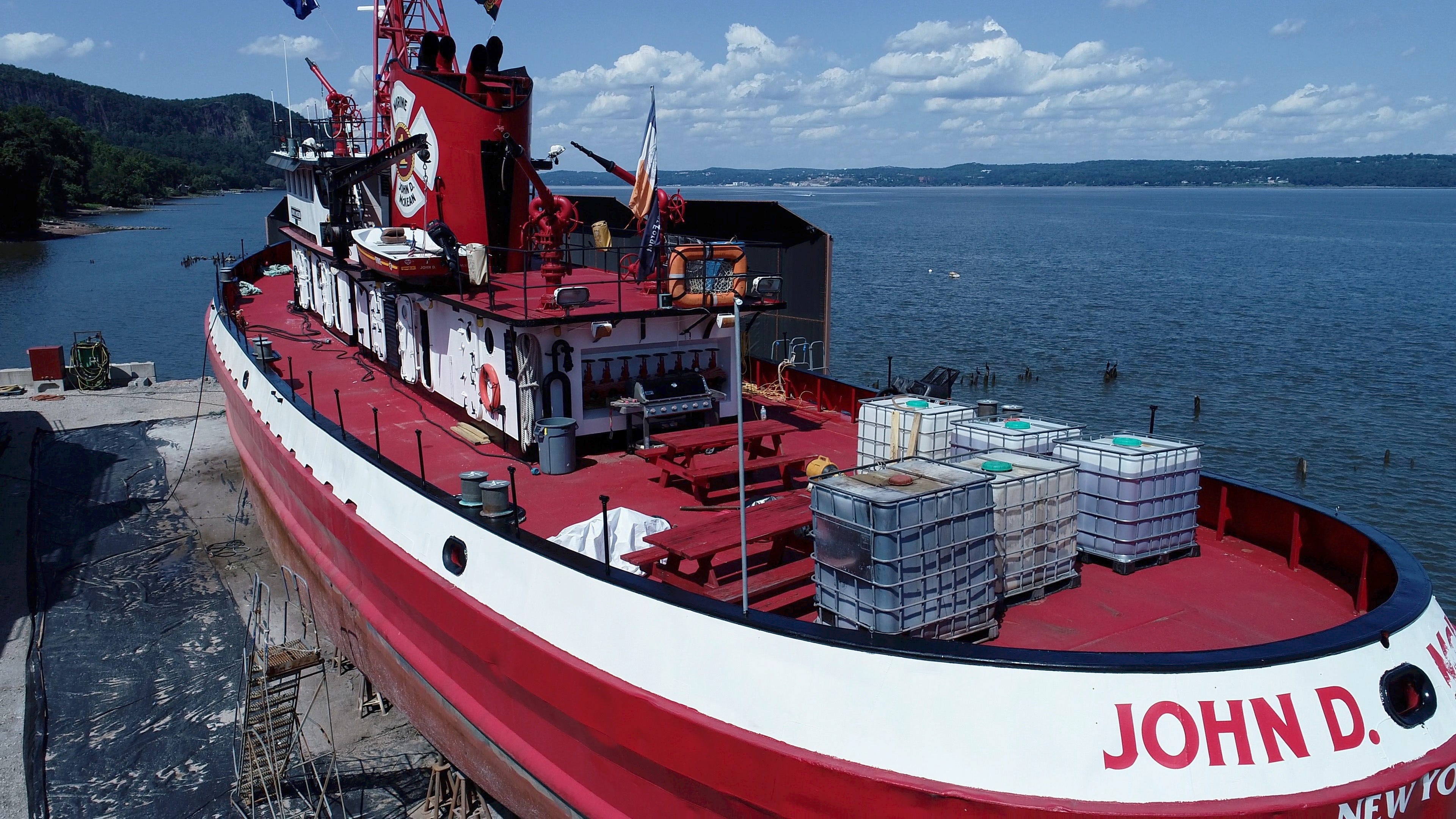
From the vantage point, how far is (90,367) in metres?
28.1

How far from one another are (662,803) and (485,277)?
7235 mm

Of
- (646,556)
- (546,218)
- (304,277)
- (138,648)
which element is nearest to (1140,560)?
(646,556)

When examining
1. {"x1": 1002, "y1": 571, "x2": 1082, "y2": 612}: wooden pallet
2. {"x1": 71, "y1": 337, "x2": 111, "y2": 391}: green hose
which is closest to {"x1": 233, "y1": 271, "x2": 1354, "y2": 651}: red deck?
{"x1": 1002, "y1": 571, "x2": 1082, "y2": 612}: wooden pallet

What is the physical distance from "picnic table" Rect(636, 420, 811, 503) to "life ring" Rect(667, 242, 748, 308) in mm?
1546

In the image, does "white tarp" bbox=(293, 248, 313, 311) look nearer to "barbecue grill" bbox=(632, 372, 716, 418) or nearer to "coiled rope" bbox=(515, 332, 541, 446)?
"coiled rope" bbox=(515, 332, 541, 446)

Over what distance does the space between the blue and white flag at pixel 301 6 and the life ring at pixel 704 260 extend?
1433 cm

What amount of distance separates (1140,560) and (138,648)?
13.1m

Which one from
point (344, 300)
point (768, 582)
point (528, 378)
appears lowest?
point (768, 582)

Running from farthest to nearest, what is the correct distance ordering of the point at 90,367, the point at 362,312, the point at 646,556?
the point at 90,367, the point at 362,312, the point at 646,556

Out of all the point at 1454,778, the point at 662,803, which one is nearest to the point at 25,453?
the point at 662,803

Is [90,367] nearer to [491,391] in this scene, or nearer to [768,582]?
[491,391]

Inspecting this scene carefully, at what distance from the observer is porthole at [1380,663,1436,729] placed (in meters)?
5.53

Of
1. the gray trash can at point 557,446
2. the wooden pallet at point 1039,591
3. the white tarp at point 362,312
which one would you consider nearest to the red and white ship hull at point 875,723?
the wooden pallet at point 1039,591

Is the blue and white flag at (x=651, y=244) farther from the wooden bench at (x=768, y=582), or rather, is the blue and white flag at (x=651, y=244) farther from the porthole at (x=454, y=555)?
the wooden bench at (x=768, y=582)
